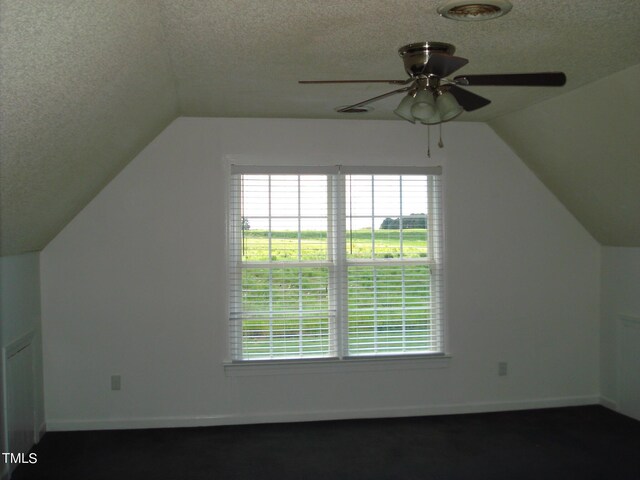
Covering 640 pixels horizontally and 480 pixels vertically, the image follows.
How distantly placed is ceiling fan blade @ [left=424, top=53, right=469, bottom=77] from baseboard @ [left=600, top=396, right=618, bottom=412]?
147 inches

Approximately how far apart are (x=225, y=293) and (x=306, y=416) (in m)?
1.17

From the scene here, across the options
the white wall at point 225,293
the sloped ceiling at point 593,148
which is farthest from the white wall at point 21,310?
the sloped ceiling at point 593,148

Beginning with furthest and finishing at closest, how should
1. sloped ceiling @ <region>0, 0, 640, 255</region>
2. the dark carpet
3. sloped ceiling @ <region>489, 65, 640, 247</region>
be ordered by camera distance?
the dark carpet, sloped ceiling @ <region>489, 65, 640, 247</region>, sloped ceiling @ <region>0, 0, 640, 255</region>

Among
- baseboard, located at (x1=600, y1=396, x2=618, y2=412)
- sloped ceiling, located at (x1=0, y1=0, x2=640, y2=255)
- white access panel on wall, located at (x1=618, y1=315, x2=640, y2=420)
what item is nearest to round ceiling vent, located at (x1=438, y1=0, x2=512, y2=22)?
sloped ceiling, located at (x1=0, y1=0, x2=640, y2=255)

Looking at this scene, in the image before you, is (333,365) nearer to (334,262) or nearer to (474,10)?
(334,262)

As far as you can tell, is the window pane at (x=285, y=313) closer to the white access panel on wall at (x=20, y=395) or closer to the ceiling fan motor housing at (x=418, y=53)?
the white access panel on wall at (x=20, y=395)

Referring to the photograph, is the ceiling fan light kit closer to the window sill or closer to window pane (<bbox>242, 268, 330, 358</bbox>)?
window pane (<bbox>242, 268, 330, 358</bbox>)

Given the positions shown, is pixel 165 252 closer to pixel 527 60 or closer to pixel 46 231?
pixel 46 231

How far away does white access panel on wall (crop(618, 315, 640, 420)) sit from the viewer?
4.78 metres

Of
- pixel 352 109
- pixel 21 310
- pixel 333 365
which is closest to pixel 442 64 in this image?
pixel 352 109

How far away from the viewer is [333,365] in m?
4.90

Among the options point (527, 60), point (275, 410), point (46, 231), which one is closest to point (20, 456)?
point (46, 231)

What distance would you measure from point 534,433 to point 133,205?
3474 mm

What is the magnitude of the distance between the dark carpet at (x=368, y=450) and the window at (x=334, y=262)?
0.64 meters
